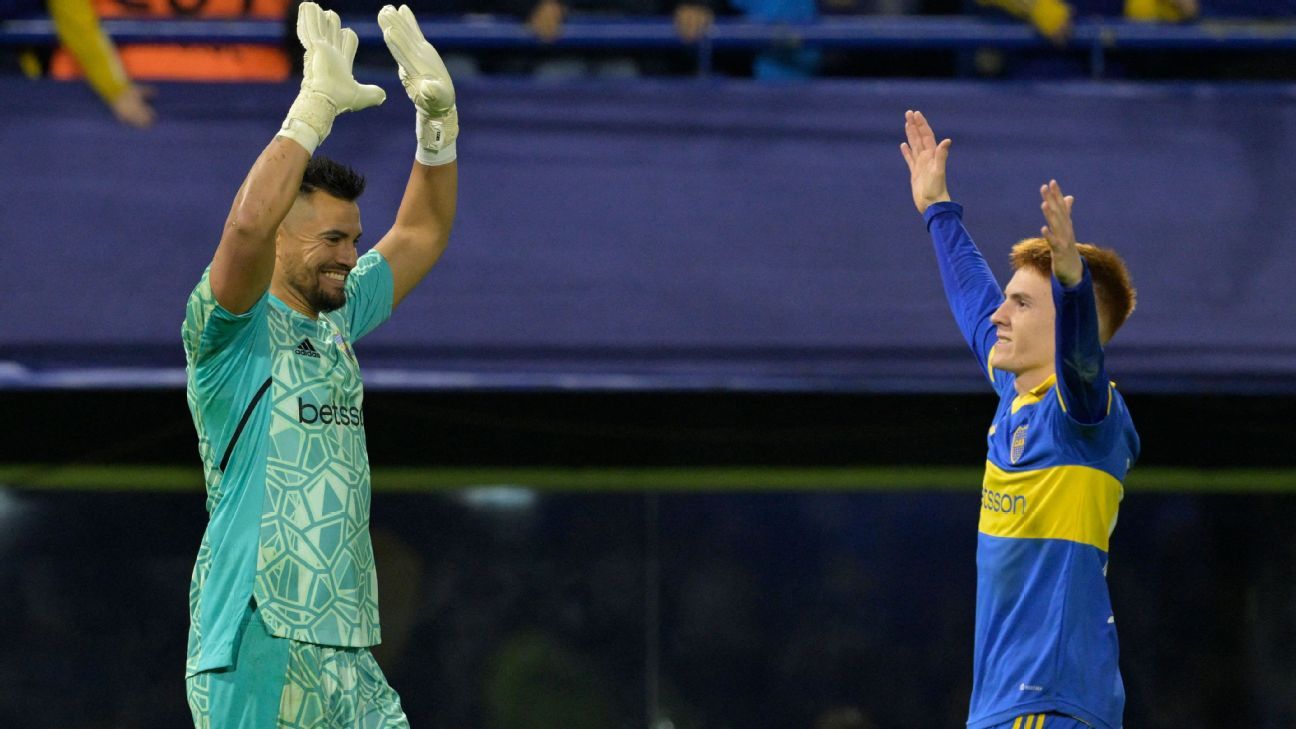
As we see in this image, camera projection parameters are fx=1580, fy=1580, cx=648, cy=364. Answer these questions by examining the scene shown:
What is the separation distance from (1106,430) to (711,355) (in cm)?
153

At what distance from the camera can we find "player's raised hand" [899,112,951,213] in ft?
12.0

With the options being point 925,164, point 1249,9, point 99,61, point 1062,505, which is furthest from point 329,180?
point 1249,9

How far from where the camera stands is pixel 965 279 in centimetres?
357

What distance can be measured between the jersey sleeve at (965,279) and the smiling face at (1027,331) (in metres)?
0.17

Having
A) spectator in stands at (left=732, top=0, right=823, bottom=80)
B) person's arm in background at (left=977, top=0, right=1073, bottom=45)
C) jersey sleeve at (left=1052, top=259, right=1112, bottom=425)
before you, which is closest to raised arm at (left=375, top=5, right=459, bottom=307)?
jersey sleeve at (left=1052, top=259, right=1112, bottom=425)

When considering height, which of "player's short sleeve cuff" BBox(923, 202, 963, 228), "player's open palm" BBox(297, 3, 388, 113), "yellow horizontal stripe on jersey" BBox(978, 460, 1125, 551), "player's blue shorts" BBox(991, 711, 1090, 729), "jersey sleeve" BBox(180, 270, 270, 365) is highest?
"player's open palm" BBox(297, 3, 388, 113)

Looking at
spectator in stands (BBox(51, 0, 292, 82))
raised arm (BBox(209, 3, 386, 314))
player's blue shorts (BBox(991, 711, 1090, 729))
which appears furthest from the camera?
spectator in stands (BBox(51, 0, 292, 82))

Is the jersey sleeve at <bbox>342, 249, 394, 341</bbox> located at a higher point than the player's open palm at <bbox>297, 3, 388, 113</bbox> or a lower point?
lower

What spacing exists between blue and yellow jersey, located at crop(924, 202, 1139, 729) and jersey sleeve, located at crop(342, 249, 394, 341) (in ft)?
4.39

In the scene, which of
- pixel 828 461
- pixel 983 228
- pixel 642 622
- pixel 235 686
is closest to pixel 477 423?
pixel 642 622

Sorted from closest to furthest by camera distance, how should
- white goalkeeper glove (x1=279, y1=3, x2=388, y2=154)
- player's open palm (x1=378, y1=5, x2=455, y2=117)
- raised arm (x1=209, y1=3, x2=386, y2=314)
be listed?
1. raised arm (x1=209, y1=3, x2=386, y2=314)
2. white goalkeeper glove (x1=279, y1=3, x2=388, y2=154)
3. player's open palm (x1=378, y1=5, x2=455, y2=117)

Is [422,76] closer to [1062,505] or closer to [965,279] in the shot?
[965,279]

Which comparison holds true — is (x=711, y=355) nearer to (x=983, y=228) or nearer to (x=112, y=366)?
(x=983, y=228)

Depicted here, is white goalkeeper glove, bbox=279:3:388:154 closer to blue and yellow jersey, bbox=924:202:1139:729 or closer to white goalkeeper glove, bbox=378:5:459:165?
white goalkeeper glove, bbox=378:5:459:165
